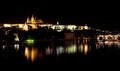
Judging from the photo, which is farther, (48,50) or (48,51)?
(48,50)

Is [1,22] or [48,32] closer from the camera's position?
[48,32]

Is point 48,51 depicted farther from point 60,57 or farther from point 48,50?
point 60,57

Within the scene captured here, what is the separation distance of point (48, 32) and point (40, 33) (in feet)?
7.93

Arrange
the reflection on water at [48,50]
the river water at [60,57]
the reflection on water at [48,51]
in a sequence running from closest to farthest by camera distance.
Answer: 1. the river water at [60,57]
2. the reflection on water at [48,51]
3. the reflection on water at [48,50]

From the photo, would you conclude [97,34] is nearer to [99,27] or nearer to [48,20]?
[99,27]

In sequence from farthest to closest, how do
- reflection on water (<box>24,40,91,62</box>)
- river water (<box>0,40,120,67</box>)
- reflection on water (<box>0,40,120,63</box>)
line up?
reflection on water (<box>0,40,120,63</box>)
reflection on water (<box>24,40,91,62</box>)
river water (<box>0,40,120,67</box>)

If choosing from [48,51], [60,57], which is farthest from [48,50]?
[60,57]

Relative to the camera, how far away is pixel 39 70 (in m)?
20.2

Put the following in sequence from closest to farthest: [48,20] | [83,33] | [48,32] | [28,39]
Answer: [28,39], [48,32], [83,33], [48,20]

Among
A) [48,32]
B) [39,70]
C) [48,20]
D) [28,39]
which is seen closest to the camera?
[39,70]

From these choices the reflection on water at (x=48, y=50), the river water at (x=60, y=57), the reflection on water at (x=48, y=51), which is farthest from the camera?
the reflection on water at (x=48, y=50)

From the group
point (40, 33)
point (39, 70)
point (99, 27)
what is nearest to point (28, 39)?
point (40, 33)

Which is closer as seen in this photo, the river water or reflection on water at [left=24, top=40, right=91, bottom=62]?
the river water

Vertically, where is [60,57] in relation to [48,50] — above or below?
above
